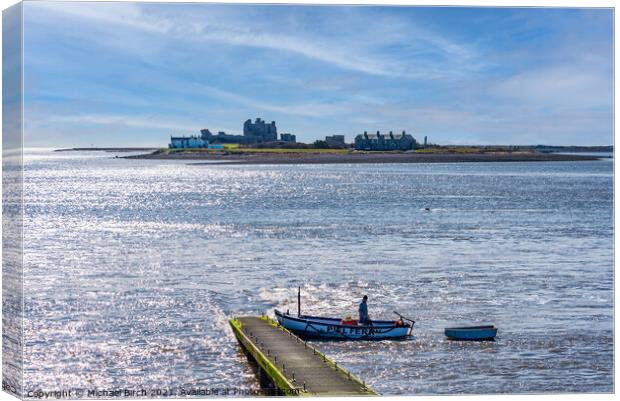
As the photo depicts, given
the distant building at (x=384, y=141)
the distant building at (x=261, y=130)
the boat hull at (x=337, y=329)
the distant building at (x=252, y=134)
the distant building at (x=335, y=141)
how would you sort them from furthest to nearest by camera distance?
the distant building at (x=384, y=141)
the distant building at (x=335, y=141)
the distant building at (x=252, y=134)
the distant building at (x=261, y=130)
the boat hull at (x=337, y=329)

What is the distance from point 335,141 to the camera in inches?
1119

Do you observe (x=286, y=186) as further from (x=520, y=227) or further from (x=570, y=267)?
(x=570, y=267)

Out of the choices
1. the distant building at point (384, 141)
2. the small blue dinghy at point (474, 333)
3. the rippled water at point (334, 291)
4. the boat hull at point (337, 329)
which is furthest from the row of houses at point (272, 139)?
the small blue dinghy at point (474, 333)

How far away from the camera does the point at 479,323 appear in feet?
86.8

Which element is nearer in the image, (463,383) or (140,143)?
(463,383)

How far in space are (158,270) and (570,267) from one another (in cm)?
1275

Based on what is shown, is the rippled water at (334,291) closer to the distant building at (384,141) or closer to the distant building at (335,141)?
the distant building at (384,141)

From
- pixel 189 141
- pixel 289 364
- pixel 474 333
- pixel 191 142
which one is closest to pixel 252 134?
pixel 189 141

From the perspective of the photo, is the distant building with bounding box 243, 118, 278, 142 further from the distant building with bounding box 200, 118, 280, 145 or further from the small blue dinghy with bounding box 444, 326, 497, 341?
the small blue dinghy with bounding box 444, 326, 497, 341

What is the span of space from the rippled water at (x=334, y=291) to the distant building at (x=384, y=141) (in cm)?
367

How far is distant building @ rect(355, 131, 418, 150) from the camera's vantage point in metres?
28.8

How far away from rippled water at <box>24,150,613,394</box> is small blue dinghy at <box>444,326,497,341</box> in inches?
12.3

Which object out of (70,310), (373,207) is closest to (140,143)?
(70,310)

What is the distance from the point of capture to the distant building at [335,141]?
90.1ft
